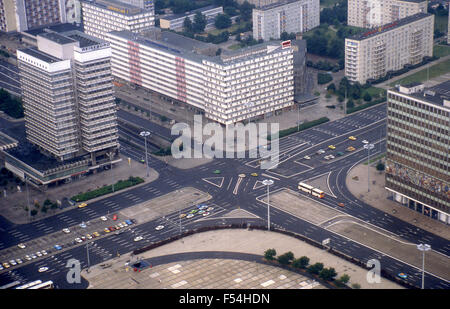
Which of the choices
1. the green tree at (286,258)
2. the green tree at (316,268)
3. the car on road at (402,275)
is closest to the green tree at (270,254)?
the green tree at (286,258)

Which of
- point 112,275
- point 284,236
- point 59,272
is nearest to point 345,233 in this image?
point 284,236

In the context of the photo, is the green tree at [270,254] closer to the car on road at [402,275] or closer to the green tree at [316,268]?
the green tree at [316,268]

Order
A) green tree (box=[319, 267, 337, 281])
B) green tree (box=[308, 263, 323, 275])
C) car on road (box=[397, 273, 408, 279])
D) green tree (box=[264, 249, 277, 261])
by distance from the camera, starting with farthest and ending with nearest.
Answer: green tree (box=[264, 249, 277, 261]) → green tree (box=[308, 263, 323, 275]) → car on road (box=[397, 273, 408, 279]) → green tree (box=[319, 267, 337, 281])

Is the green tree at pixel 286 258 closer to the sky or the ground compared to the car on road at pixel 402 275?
closer to the sky

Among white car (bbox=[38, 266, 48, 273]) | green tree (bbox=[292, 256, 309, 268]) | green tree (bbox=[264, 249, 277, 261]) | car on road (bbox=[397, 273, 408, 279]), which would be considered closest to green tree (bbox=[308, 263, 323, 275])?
green tree (bbox=[292, 256, 309, 268])

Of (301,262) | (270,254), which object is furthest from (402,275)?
(270,254)

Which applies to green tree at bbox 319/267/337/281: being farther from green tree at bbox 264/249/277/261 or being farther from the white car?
the white car
